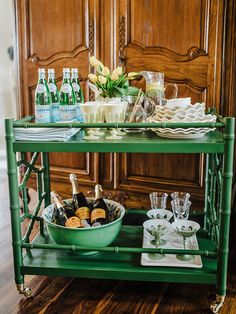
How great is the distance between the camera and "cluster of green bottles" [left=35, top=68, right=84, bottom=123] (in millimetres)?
1642

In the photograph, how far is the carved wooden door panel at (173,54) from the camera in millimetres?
1973

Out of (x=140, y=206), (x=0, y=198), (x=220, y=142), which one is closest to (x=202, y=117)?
(x=220, y=142)

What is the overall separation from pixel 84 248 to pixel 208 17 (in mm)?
1216

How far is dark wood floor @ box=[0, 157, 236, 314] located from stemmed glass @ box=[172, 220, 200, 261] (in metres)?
0.16

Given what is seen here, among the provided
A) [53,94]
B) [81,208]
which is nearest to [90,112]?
[53,94]

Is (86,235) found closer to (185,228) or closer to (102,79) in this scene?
(185,228)

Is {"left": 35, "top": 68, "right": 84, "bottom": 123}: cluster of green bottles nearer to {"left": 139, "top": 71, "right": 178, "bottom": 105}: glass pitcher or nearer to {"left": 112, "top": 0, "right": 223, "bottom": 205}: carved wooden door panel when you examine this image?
{"left": 139, "top": 71, "right": 178, "bottom": 105}: glass pitcher

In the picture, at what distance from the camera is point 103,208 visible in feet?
5.83

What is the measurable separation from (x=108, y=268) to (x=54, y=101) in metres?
0.75

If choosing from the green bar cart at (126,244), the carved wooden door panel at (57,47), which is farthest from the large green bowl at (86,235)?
the carved wooden door panel at (57,47)

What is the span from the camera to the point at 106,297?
5.30ft

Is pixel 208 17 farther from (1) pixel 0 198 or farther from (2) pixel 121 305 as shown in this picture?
(1) pixel 0 198

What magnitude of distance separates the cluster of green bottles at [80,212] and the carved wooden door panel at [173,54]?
0.47 metres

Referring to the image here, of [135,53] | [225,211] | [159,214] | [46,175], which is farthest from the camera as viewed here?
[135,53]
